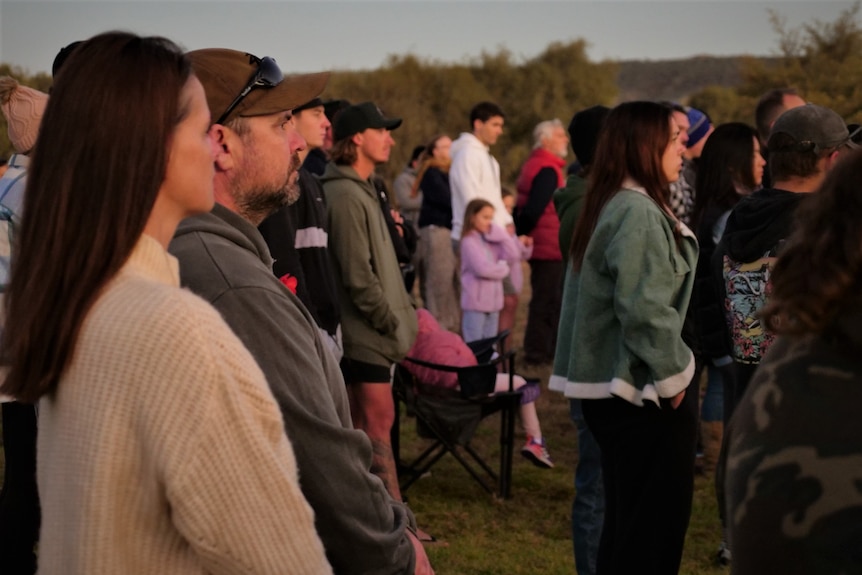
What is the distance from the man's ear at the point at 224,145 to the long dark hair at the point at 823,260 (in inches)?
51.8

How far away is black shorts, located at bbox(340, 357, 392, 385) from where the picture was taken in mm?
5680

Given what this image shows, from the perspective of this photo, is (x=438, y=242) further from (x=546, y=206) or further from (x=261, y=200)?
(x=261, y=200)

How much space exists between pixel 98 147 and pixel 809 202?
3.77ft

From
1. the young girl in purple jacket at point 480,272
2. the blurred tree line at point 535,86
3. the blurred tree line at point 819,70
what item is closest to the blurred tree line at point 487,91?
the blurred tree line at point 535,86

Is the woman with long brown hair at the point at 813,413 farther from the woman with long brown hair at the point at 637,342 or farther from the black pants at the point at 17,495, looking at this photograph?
the black pants at the point at 17,495

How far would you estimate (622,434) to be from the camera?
13.8 ft

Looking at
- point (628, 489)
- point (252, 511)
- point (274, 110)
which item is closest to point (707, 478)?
point (628, 489)

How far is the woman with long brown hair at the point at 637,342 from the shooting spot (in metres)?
4.04

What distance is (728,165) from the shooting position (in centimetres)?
600

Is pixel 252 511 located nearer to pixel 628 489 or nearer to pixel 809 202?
pixel 809 202

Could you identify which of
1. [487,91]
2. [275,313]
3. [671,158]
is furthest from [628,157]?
[487,91]

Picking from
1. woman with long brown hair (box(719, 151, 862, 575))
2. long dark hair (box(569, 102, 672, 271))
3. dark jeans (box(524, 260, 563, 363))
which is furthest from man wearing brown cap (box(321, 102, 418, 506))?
dark jeans (box(524, 260, 563, 363))

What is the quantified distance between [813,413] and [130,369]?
3.40ft

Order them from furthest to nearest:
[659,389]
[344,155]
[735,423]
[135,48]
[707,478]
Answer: [707,478] → [344,155] → [659,389] → [735,423] → [135,48]
